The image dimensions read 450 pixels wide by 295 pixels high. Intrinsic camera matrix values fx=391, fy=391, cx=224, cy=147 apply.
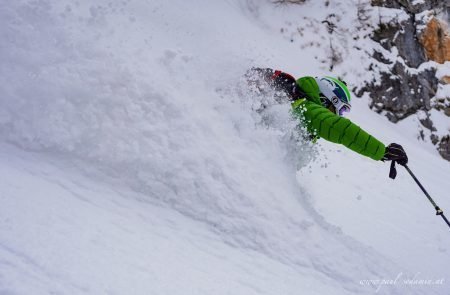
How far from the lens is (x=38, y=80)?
3.33 meters

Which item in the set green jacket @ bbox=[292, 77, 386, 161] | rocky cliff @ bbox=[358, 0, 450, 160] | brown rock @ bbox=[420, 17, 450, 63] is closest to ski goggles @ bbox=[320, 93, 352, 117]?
green jacket @ bbox=[292, 77, 386, 161]

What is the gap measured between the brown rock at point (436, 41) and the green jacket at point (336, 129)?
10.4 metres

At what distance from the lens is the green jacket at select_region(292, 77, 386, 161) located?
148 inches

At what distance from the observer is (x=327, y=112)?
3.93 meters

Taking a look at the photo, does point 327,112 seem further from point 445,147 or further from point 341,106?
point 445,147

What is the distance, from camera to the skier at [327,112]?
378 cm

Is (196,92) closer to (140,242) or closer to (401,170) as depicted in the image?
(140,242)

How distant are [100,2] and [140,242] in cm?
316

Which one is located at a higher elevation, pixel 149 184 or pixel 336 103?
pixel 336 103

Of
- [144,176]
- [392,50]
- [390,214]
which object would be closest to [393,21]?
[392,50]

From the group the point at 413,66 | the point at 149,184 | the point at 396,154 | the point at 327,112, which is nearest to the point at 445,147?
the point at 413,66

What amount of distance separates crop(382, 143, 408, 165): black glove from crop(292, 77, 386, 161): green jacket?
3.1 inches

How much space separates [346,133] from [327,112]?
0.30 m

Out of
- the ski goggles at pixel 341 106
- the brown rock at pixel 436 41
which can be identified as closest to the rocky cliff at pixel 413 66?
the brown rock at pixel 436 41
